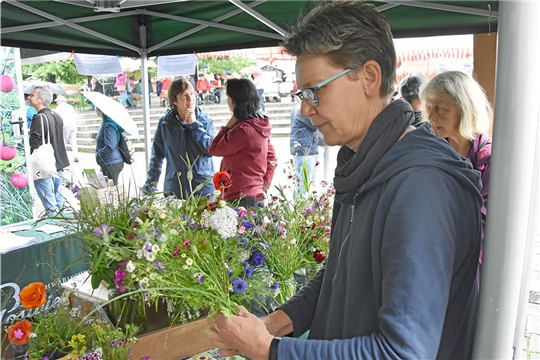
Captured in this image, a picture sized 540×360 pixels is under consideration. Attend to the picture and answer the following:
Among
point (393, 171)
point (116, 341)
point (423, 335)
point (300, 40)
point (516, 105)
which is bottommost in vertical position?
point (116, 341)

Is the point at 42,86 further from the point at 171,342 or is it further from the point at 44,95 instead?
the point at 171,342

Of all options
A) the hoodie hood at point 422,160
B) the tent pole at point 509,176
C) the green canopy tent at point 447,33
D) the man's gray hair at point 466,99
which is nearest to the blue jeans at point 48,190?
the green canopy tent at point 447,33

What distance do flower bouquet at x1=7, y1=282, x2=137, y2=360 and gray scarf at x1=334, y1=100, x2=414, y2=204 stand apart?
2.79 ft

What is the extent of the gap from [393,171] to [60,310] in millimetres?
1166

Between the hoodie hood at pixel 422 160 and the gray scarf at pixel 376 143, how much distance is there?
19mm

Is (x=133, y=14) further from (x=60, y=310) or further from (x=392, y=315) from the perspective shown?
(x=392, y=315)

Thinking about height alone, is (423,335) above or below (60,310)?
above

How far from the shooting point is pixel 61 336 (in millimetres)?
1423

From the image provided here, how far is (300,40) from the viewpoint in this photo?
3.33ft

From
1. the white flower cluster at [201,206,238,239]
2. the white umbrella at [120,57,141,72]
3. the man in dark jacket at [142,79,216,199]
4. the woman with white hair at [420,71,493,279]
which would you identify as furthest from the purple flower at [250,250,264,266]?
the white umbrella at [120,57,141,72]

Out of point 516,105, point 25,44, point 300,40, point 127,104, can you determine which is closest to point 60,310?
point 300,40

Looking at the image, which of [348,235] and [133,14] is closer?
[348,235]

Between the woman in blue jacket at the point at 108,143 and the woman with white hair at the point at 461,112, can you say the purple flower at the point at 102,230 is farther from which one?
the woman in blue jacket at the point at 108,143

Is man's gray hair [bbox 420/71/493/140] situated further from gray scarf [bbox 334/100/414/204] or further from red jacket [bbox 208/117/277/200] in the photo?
red jacket [bbox 208/117/277/200]
